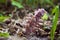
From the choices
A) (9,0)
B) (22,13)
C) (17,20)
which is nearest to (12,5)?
(9,0)

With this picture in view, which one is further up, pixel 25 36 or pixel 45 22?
pixel 45 22

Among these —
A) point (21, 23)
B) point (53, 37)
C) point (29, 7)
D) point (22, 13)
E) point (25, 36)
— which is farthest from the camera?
point (29, 7)

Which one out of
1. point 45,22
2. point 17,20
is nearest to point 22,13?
point 17,20

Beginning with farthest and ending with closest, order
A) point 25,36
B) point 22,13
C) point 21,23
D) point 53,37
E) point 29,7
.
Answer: point 29,7
point 22,13
point 21,23
point 25,36
point 53,37

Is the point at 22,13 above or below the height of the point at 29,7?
below

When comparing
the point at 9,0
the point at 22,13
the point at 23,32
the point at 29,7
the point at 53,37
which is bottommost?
the point at 53,37

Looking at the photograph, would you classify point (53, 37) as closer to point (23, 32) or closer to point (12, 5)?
point (23, 32)

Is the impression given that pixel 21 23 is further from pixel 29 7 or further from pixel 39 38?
pixel 29 7

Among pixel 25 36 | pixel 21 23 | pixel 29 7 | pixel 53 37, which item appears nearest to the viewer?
pixel 53 37

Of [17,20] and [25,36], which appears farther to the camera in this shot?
[17,20]
